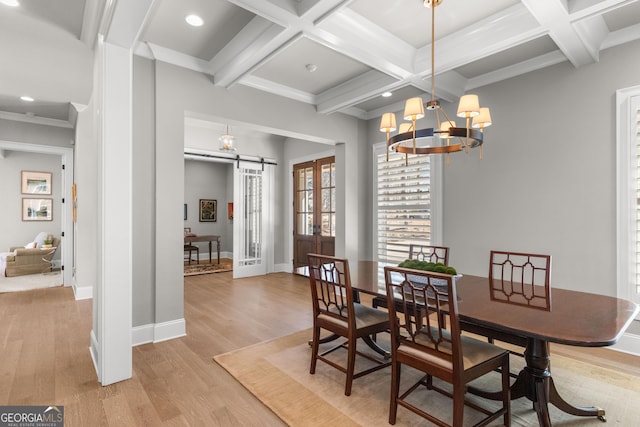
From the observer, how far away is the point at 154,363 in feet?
9.09

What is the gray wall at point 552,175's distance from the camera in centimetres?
306

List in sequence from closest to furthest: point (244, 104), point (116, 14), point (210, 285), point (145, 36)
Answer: point (116, 14)
point (145, 36)
point (244, 104)
point (210, 285)

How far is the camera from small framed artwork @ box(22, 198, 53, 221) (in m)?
7.46

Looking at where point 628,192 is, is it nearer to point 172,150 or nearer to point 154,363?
point 172,150

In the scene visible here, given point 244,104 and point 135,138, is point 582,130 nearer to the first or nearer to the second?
point 244,104

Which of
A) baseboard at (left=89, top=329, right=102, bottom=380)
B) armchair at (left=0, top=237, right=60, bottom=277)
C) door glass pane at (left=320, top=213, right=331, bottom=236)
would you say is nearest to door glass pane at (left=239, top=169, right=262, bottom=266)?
door glass pane at (left=320, top=213, right=331, bottom=236)

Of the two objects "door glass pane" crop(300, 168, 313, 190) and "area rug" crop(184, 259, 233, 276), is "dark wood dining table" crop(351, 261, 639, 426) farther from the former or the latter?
"area rug" crop(184, 259, 233, 276)

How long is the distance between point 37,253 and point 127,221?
20.0ft

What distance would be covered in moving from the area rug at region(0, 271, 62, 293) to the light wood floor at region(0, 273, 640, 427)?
0.79m

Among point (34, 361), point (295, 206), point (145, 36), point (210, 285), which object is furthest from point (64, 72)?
point (295, 206)

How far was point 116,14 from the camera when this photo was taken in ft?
6.94

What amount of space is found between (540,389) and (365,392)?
3.51 ft

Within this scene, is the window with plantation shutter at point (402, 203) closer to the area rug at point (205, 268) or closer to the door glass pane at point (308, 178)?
the door glass pane at point (308, 178)

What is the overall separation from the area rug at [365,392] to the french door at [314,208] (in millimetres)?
3486
